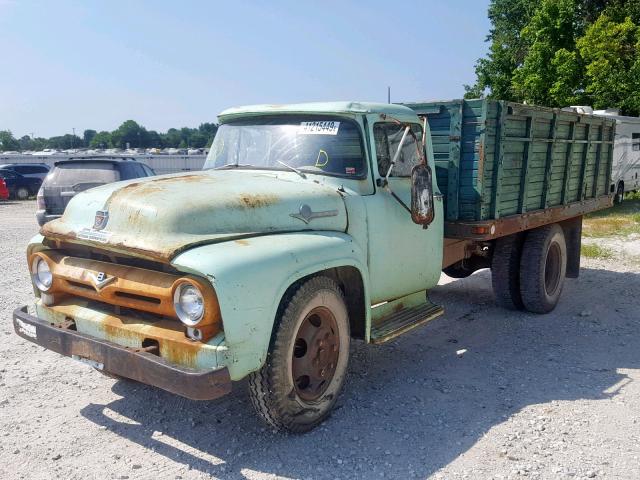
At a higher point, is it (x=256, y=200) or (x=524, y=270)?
(x=256, y=200)

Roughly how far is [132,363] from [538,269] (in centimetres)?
483

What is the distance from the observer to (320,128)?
4645mm

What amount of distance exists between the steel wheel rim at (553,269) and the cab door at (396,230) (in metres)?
2.70

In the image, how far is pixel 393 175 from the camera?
4840mm

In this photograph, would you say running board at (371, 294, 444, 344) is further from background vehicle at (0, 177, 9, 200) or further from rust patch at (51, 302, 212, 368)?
background vehicle at (0, 177, 9, 200)

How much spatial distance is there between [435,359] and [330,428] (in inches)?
67.8

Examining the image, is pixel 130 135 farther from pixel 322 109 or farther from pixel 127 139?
pixel 322 109

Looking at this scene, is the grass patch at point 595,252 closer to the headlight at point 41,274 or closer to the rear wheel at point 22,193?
the headlight at point 41,274

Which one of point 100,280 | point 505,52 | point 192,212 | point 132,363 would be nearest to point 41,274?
point 100,280

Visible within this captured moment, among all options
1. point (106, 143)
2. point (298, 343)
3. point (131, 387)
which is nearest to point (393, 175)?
point (298, 343)

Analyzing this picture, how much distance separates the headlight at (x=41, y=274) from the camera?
13.8 ft

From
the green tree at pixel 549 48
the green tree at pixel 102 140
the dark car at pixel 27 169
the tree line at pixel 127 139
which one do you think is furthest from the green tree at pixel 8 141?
the green tree at pixel 549 48

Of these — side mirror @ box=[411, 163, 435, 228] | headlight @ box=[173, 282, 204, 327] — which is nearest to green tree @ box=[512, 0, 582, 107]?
side mirror @ box=[411, 163, 435, 228]

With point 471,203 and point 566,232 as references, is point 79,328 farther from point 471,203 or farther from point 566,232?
point 566,232
